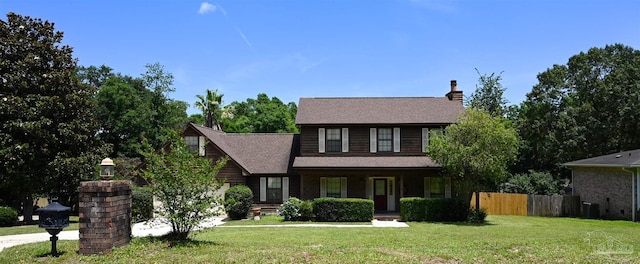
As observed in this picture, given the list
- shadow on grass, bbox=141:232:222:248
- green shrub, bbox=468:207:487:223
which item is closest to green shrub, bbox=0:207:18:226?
shadow on grass, bbox=141:232:222:248

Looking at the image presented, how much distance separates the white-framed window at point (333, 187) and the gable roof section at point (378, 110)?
3442 mm

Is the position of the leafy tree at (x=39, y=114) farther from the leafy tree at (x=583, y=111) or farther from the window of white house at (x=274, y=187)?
the leafy tree at (x=583, y=111)

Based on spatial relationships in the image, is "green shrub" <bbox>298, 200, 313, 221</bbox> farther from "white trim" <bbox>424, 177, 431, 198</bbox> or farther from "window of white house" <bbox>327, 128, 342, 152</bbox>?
"white trim" <bbox>424, 177, 431, 198</bbox>

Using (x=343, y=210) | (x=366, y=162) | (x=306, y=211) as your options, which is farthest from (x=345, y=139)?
(x=306, y=211)

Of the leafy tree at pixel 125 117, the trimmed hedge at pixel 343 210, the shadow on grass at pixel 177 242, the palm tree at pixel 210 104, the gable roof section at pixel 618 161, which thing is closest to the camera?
the shadow on grass at pixel 177 242

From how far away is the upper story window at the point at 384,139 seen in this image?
30219mm

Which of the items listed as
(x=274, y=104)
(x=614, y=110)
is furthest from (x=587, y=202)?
(x=274, y=104)

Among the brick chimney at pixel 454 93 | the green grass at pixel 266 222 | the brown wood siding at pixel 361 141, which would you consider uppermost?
the brick chimney at pixel 454 93

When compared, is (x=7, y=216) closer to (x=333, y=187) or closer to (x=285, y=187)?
(x=285, y=187)

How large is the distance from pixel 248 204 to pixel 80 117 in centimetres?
971

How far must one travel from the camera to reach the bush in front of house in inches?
984

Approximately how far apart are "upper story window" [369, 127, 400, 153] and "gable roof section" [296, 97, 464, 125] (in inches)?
24.7

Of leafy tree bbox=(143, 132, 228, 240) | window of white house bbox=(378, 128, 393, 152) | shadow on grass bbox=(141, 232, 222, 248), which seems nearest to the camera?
shadow on grass bbox=(141, 232, 222, 248)

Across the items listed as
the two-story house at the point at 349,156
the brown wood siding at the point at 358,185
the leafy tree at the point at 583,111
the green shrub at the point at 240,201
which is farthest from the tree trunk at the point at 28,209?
the leafy tree at the point at 583,111
